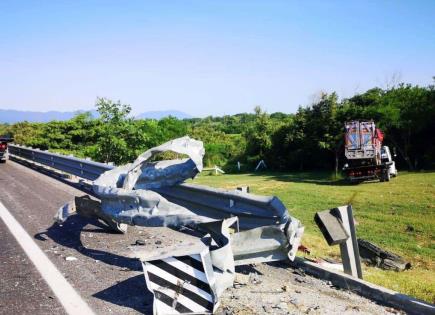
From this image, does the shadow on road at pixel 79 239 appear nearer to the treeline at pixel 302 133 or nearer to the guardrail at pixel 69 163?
the guardrail at pixel 69 163

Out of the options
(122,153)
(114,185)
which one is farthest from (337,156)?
(114,185)

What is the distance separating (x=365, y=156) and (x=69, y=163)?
48.9ft

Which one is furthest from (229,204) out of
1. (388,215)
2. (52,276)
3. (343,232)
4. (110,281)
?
(388,215)

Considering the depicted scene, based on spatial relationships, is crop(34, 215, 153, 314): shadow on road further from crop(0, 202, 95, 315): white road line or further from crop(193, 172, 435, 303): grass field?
crop(193, 172, 435, 303): grass field

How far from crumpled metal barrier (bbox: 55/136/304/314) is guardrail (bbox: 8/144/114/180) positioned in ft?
13.4

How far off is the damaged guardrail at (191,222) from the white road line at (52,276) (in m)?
0.64

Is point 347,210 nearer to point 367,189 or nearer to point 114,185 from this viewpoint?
point 114,185

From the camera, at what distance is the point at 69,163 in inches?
556

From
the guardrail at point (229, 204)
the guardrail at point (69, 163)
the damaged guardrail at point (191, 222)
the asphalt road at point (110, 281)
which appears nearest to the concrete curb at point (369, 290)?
the asphalt road at point (110, 281)

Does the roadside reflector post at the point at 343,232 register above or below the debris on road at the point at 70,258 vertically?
above

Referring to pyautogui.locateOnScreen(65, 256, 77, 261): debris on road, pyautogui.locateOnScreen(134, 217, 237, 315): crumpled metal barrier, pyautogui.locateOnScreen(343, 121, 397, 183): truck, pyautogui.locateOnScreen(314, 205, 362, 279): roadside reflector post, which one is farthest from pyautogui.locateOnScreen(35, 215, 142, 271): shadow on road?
pyautogui.locateOnScreen(343, 121, 397, 183): truck

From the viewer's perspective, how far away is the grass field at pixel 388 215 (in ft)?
22.6

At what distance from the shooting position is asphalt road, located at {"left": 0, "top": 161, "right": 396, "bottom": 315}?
4.15 meters

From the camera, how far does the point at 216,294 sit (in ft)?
12.9
